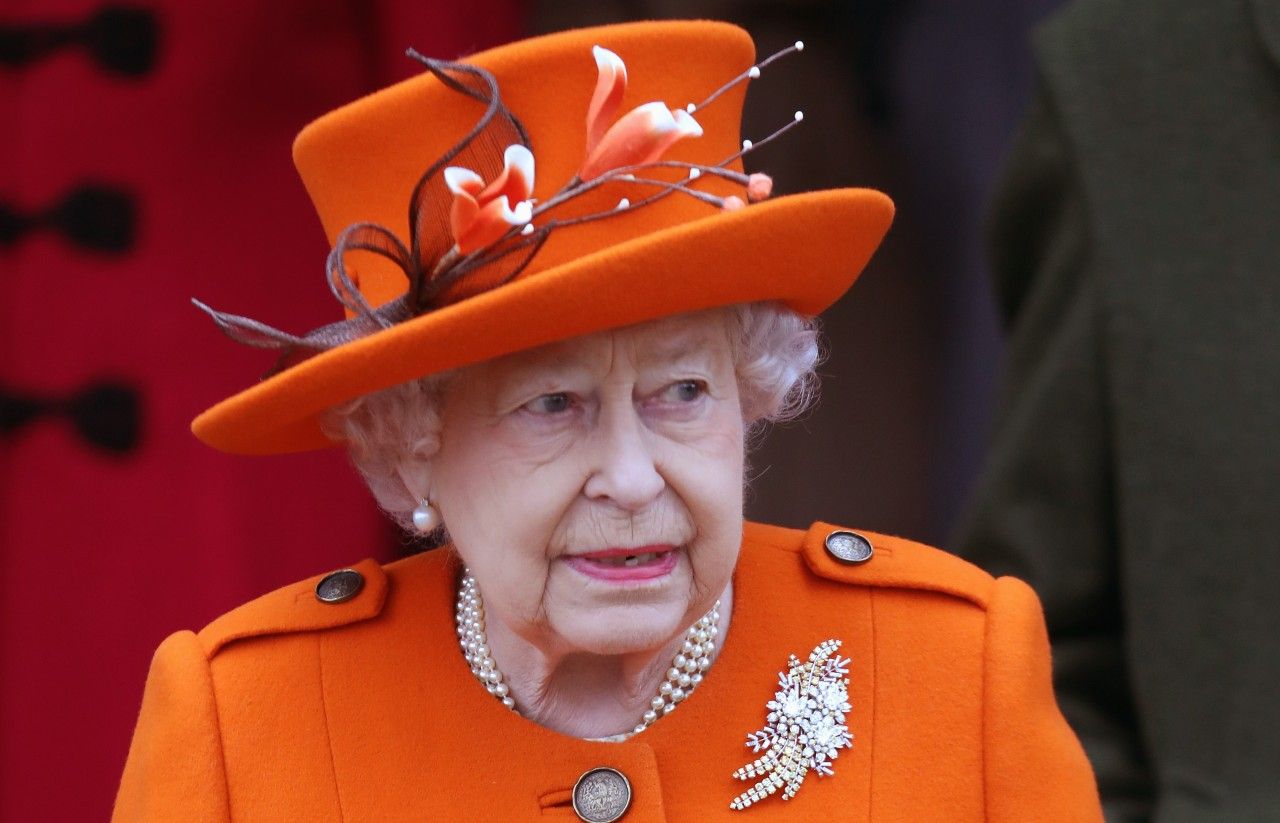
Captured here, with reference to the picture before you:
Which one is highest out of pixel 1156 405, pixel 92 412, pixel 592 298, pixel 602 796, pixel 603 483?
pixel 592 298

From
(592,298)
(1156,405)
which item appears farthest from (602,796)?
(1156,405)

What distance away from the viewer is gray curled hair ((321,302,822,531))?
2086mm

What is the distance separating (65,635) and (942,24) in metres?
2.06

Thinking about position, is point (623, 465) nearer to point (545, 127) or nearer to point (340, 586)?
point (545, 127)

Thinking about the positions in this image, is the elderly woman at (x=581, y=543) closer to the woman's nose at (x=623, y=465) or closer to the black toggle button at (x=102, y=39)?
the woman's nose at (x=623, y=465)

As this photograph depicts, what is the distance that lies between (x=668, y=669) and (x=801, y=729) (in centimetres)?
18

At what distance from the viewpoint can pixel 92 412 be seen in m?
3.04

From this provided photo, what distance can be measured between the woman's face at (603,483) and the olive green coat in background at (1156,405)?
95cm

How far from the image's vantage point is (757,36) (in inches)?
137

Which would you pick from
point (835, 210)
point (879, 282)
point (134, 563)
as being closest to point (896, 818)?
point (835, 210)

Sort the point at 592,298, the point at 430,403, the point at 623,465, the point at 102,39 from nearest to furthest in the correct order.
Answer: the point at 592,298 → the point at 623,465 → the point at 430,403 → the point at 102,39

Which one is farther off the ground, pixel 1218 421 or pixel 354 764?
pixel 354 764

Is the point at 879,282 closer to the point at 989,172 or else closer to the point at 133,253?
the point at 989,172

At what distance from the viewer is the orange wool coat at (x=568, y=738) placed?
6.90ft
